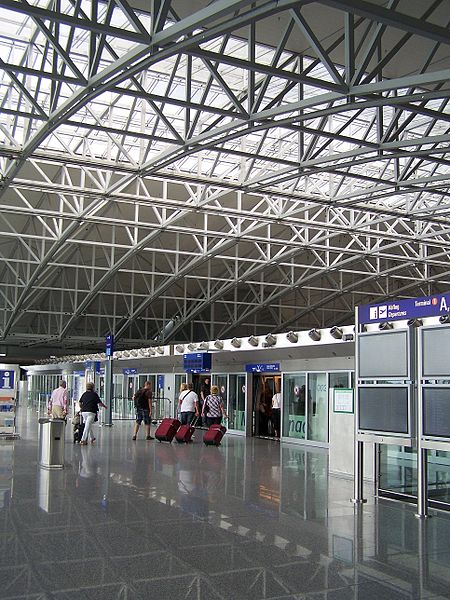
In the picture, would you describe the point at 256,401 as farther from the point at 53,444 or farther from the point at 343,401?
the point at 53,444

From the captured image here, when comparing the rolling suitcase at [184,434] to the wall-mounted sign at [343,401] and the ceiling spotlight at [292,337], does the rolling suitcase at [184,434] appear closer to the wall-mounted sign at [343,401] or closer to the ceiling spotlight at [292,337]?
the ceiling spotlight at [292,337]

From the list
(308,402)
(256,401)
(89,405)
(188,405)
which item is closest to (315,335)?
(308,402)

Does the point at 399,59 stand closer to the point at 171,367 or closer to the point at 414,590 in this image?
the point at 414,590

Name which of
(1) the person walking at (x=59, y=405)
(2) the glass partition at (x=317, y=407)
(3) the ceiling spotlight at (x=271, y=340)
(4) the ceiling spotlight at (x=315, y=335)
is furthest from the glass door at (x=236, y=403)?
(1) the person walking at (x=59, y=405)

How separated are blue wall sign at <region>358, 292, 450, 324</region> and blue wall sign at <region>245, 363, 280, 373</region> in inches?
516

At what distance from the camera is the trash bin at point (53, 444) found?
13.7 m

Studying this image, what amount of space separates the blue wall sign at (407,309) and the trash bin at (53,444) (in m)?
6.55

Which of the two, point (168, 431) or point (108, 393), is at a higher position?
point (108, 393)

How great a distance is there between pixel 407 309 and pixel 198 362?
55.4ft

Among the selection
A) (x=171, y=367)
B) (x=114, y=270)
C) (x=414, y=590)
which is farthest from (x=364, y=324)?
(x=114, y=270)

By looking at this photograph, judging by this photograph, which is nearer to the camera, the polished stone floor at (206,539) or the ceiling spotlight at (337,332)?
the polished stone floor at (206,539)

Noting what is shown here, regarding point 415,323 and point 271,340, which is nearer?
point 415,323

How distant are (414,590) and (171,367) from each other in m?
27.1

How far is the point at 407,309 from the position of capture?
10.1 meters
